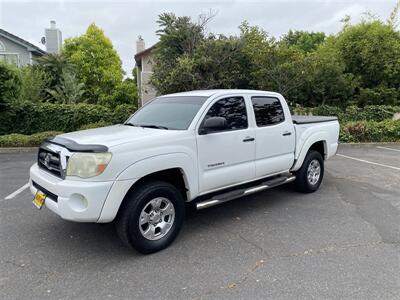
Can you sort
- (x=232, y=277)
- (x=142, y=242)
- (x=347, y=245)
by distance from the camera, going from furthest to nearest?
1. (x=347, y=245)
2. (x=142, y=242)
3. (x=232, y=277)

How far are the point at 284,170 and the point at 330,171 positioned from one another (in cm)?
296

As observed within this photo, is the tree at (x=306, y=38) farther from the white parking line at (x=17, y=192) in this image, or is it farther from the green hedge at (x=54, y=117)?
the white parking line at (x=17, y=192)

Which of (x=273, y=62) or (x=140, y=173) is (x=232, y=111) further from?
(x=273, y=62)

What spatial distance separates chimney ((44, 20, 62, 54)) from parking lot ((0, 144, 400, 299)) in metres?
26.6

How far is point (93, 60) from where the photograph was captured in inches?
1036

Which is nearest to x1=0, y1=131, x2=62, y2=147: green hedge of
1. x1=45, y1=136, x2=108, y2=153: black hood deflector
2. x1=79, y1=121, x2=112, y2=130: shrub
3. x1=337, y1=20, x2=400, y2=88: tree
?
x1=79, y1=121, x2=112, y2=130: shrub

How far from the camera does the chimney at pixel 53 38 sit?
92.7 feet

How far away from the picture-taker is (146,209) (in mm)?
3625

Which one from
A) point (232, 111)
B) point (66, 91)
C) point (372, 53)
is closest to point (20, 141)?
point (66, 91)

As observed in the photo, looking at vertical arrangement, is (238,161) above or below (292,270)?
above

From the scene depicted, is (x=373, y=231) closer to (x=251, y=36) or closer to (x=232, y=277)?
(x=232, y=277)

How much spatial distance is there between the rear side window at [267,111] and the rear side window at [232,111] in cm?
27

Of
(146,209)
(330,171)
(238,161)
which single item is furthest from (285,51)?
(146,209)

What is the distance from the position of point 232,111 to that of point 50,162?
242 cm
